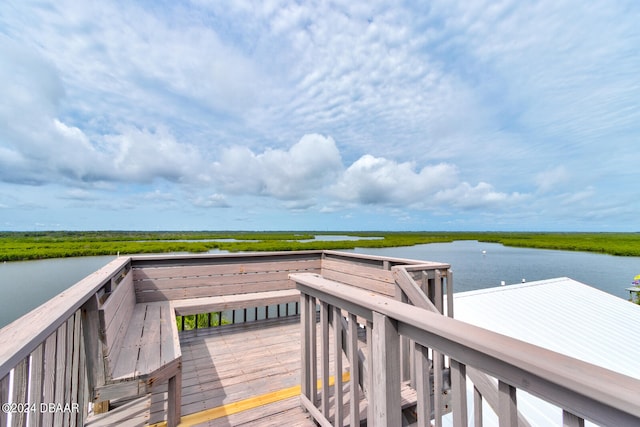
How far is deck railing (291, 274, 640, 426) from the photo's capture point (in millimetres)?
552

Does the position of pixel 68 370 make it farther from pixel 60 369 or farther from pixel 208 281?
pixel 208 281

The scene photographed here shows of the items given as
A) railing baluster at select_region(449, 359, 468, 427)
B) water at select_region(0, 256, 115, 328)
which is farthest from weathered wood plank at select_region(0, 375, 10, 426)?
water at select_region(0, 256, 115, 328)

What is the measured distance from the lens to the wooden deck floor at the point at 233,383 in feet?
6.80

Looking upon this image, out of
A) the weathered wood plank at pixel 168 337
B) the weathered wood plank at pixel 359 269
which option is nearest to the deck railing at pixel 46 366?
the weathered wood plank at pixel 168 337

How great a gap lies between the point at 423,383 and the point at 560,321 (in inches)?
311

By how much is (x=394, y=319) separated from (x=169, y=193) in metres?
38.0

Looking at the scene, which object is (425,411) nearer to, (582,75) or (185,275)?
(185,275)

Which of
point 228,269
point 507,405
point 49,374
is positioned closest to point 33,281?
point 228,269

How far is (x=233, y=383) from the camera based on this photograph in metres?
2.53

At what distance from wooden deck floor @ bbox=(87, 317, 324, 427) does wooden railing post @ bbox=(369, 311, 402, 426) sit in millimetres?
1030

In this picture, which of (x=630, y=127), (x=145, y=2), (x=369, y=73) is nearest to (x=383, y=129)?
(x=369, y=73)

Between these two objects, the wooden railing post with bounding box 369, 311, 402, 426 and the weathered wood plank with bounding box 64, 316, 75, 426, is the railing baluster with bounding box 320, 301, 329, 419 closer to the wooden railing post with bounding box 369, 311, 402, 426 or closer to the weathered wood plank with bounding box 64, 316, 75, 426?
the wooden railing post with bounding box 369, 311, 402, 426

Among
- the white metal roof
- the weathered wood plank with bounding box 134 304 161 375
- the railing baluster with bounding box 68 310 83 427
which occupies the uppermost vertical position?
the railing baluster with bounding box 68 310 83 427

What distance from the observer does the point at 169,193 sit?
34000 millimetres
